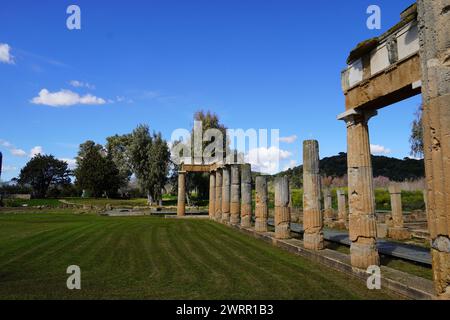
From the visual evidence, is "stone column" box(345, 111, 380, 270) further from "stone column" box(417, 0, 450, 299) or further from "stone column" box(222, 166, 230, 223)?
"stone column" box(222, 166, 230, 223)

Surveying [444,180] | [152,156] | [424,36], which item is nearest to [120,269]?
[444,180]

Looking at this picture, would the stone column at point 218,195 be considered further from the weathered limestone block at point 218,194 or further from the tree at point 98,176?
the tree at point 98,176

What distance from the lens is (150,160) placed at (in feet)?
138

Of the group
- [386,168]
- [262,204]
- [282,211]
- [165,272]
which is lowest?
[165,272]

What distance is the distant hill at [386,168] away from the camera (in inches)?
2324

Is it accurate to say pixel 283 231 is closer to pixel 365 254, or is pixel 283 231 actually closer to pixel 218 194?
pixel 365 254

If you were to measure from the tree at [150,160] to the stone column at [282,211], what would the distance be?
99.4ft

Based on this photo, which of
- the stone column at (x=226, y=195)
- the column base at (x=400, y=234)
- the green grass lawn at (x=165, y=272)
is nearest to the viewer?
the green grass lawn at (x=165, y=272)

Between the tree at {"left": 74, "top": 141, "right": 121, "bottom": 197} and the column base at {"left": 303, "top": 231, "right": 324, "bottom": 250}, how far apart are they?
54401 mm

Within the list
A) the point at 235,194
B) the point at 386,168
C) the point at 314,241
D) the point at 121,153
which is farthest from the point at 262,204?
the point at 386,168

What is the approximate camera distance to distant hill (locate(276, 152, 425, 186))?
5904 cm

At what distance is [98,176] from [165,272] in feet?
182

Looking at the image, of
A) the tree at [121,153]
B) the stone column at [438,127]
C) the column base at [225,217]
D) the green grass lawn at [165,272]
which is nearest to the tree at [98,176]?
the tree at [121,153]

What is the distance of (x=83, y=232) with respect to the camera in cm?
1448
